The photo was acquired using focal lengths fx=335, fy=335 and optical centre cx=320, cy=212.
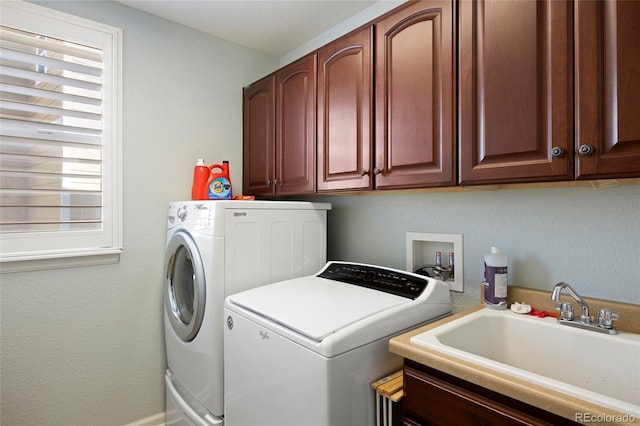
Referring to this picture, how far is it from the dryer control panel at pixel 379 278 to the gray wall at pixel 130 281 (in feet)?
3.70

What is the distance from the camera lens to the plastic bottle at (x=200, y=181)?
2119 mm

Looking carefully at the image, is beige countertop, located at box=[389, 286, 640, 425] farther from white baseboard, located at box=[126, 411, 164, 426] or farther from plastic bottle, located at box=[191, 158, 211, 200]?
white baseboard, located at box=[126, 411, 164, 426]

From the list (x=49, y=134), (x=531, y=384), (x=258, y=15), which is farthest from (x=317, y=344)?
(x=258, y=15)

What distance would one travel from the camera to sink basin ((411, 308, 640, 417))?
1.01 metres

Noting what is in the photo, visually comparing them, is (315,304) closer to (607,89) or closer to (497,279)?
(497,279)

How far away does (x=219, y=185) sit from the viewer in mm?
2080

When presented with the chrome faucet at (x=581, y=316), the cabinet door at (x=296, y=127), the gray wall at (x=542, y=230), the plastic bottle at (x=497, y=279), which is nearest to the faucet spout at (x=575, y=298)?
the chrome faucet at (x=581, y=316)

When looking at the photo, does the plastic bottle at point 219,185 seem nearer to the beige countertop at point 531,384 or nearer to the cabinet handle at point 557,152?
the beige countertop at point 531,384

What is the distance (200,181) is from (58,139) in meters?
0.74

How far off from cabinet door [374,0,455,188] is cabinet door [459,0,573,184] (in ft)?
0.20

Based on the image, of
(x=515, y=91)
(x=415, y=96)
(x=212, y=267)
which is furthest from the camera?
(x=212, y=267)

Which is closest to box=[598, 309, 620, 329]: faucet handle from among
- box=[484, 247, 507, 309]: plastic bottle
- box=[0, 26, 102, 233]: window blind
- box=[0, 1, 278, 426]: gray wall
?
box=[484, 247, 507, 309]: plastic bottle

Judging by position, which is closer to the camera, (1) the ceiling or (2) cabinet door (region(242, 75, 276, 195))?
(1) the ceiling

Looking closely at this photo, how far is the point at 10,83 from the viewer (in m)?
1.66
